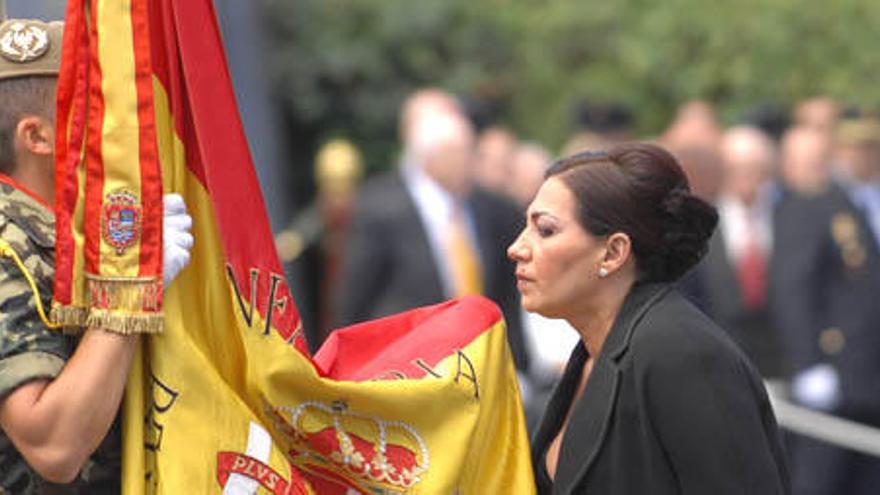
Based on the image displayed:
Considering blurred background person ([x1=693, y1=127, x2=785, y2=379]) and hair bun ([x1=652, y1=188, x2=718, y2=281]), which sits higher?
hair bun ([x1=652, y1=188, x2=718, y2=281])

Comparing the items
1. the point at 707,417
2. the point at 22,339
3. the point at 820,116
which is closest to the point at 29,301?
the point at 22,339

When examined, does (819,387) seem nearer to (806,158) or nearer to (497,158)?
(806,158)

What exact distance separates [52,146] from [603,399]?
1308 mm

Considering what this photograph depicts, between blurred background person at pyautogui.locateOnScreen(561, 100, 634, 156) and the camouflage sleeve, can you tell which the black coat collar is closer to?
the camouflage sleeve

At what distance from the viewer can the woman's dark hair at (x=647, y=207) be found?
510 centimetres

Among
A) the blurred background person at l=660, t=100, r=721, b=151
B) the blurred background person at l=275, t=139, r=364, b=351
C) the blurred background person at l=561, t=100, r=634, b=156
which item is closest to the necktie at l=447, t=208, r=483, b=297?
the blurred background person at l=561, t=100, r=634, b=156

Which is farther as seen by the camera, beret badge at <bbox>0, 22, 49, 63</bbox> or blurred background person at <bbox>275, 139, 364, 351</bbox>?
blurred background person at <bbox>275, 139, 364, 351</bbox>

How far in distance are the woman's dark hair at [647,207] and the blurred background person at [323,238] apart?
10.7 m

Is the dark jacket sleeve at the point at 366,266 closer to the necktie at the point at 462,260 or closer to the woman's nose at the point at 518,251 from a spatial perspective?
the necktie at the point at 462,260

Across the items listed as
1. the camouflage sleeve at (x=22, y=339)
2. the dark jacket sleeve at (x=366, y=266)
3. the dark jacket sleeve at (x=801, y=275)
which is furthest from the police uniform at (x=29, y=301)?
the dark jacket sleeve at (x=801, y=275)

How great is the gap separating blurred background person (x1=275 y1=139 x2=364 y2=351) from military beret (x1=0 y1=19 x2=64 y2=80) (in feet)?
36.0

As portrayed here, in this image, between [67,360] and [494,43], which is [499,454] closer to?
[67,360]

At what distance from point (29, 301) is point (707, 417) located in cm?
144

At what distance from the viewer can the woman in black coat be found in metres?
4.86
